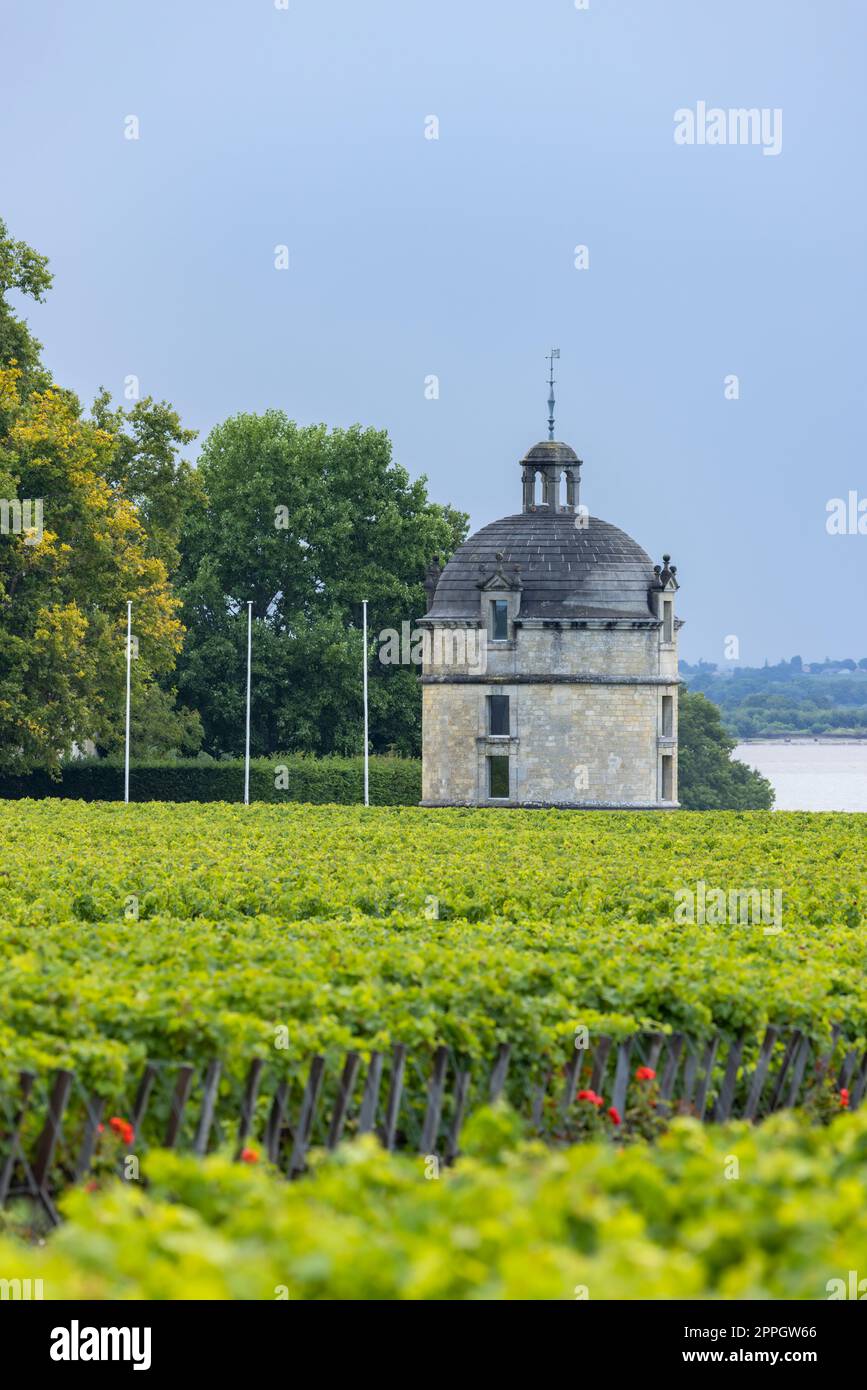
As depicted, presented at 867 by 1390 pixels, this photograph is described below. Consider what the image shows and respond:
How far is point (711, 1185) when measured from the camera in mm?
7922

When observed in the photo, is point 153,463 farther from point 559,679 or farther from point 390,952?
point 390,952

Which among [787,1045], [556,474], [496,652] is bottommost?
[787,1045]

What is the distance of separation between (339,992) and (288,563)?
67546 mm

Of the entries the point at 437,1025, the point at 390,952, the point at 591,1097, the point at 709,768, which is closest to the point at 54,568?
the point at 390,952

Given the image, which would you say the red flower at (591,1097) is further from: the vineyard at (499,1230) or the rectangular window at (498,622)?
the rectangular window at (498,622)

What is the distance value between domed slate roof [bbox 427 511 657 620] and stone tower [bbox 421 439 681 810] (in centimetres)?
4

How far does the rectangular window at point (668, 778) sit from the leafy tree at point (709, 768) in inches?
1451

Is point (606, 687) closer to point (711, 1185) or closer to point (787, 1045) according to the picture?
point (787, 1045)

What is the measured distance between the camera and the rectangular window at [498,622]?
213ft

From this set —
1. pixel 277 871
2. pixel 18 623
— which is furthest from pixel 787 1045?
pixel 18 623

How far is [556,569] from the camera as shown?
214 ft

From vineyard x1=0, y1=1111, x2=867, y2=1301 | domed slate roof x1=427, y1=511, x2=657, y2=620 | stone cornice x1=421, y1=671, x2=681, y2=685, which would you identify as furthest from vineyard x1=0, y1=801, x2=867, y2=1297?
domed slate roof x1=427, y1=511, x2=657, y2=620

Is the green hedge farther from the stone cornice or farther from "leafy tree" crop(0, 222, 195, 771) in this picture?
the stone cornice

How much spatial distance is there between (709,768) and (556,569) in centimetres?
4271
